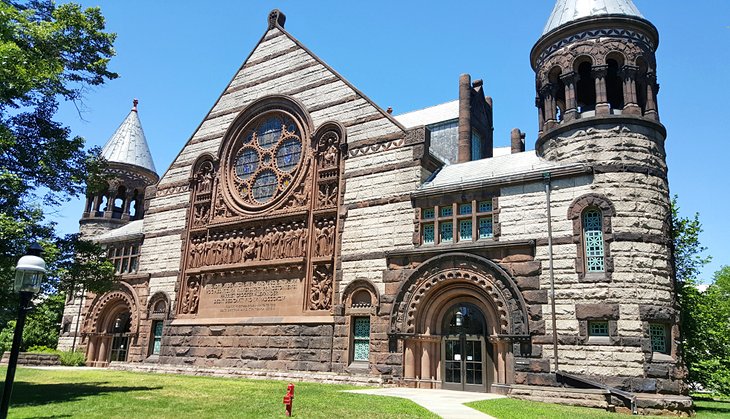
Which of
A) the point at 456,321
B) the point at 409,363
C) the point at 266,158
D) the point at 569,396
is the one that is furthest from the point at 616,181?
the point at 266,158

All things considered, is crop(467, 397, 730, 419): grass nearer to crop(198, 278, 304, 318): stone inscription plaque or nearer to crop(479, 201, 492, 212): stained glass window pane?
crop(479, 201, 492, 212): stained glass window pane

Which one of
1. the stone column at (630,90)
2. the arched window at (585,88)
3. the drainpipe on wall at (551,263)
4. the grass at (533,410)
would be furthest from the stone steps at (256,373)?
the arched window at (585,88)


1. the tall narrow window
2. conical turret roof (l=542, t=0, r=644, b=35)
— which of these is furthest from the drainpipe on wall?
the tall narrow window

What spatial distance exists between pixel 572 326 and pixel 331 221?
36.9 ft

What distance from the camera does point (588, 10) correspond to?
21.9m

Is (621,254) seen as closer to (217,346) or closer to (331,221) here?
(331,221)

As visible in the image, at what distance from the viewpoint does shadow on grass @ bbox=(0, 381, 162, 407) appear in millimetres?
14559

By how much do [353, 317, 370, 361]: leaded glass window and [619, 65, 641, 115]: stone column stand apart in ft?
41.8

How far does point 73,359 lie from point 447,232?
2280 centimetres

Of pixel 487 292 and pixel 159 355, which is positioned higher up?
pixel 487 292

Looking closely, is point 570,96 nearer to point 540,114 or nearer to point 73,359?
point 540,114

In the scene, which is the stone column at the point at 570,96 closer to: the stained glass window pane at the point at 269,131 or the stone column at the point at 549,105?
the stone column at the point at 549,105

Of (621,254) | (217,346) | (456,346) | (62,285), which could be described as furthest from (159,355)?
(621,254)

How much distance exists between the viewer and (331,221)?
82.7 feet
